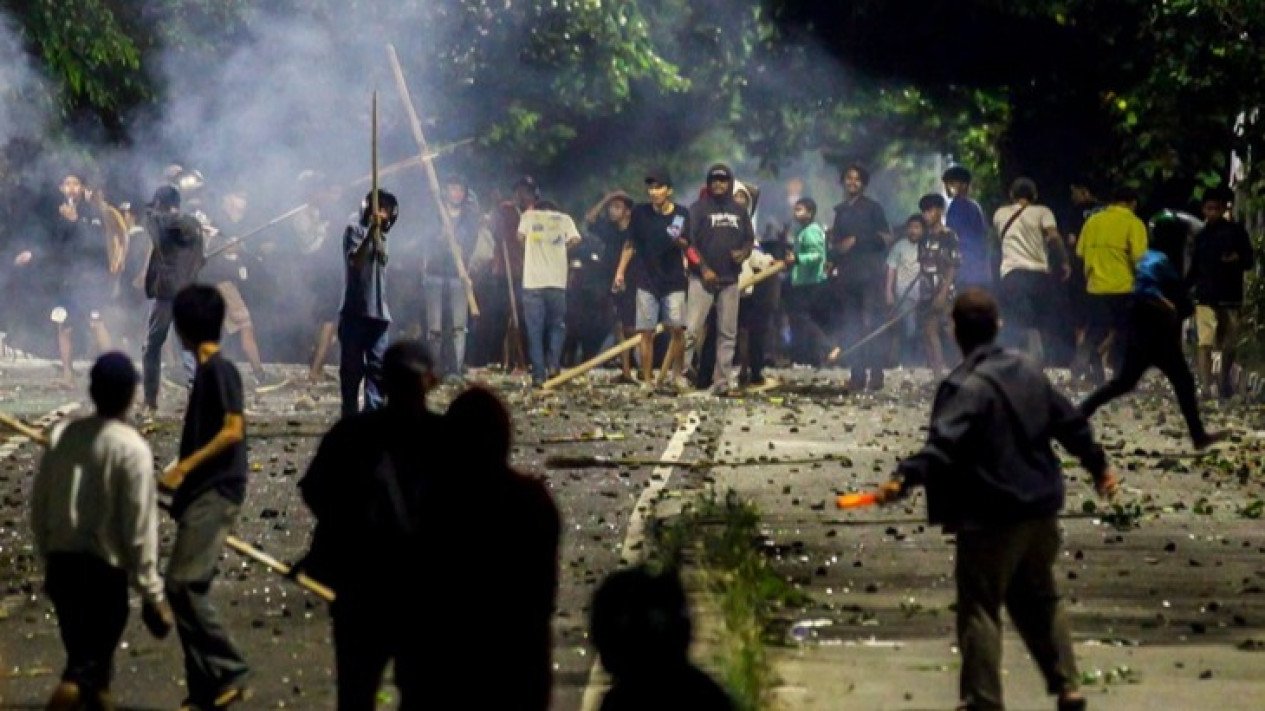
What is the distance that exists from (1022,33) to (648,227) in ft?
Answer: 24.1

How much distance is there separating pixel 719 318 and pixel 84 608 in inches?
606

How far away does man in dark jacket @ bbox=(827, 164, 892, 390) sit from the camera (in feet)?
82.9

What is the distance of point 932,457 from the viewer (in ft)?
29.5

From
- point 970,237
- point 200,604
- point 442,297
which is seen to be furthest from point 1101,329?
point 200,604

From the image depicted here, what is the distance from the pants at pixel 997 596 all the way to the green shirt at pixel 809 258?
731 inches

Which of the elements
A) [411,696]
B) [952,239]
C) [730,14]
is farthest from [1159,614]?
[730,14]

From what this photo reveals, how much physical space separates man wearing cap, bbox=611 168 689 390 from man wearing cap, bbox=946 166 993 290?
7.04ft

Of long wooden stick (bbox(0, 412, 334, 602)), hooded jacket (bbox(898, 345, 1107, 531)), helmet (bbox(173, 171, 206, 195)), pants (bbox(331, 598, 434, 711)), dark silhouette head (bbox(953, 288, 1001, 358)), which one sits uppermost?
helmet (bbox(173, 171, 206, 195))

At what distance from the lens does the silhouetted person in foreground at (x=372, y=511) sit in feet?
25.9

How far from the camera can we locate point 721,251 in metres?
24.0

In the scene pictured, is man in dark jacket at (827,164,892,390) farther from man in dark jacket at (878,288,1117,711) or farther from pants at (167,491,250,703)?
pants at (167,491,250,703)

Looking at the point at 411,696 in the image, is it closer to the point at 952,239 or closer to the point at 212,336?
the point at 212,336

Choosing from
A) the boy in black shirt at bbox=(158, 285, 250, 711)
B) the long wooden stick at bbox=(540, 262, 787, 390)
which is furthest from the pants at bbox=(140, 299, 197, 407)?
the boy in black shirt at bbox=(158, 285, 250, 711)

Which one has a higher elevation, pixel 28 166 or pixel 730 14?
pixel 730 14
